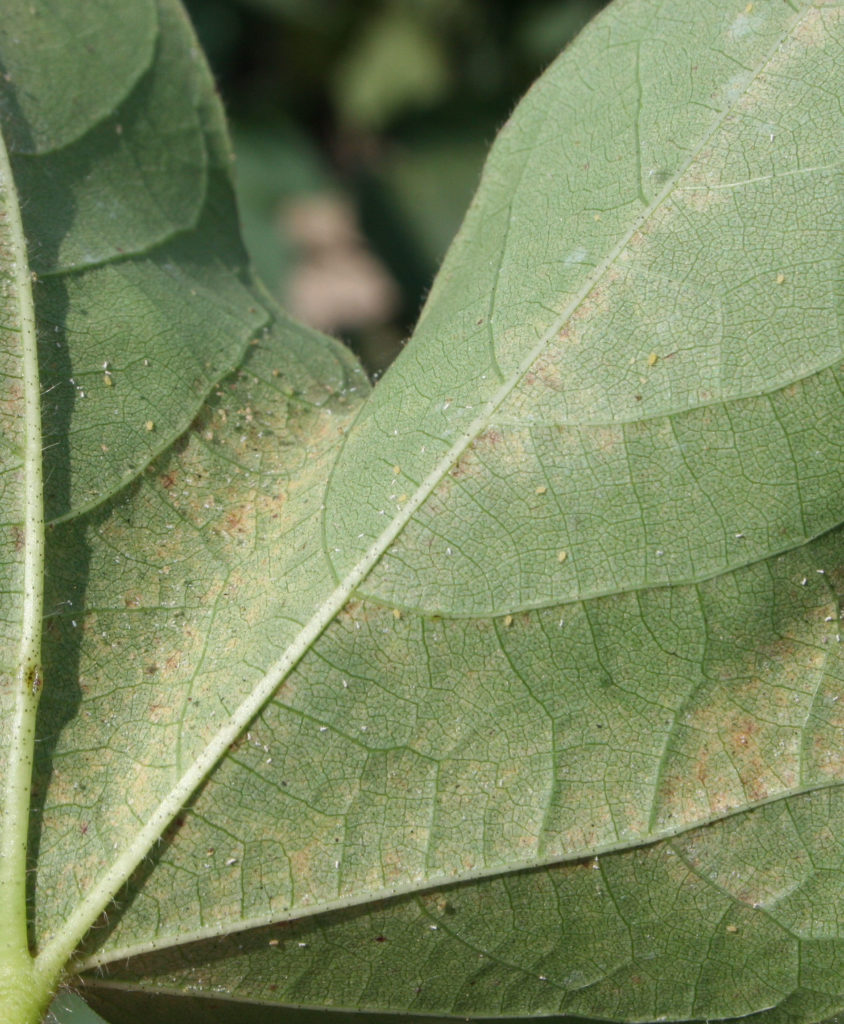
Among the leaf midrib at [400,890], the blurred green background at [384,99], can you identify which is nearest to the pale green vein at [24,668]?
the leaf midrib at [400,890]

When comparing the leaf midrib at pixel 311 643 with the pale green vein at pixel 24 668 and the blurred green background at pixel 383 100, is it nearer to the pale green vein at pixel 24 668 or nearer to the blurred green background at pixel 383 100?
the pale green vein at pixel 24 668

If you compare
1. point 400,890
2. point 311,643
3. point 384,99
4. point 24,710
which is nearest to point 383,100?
point 384,99

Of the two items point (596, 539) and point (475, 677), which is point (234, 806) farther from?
point (596, 539)

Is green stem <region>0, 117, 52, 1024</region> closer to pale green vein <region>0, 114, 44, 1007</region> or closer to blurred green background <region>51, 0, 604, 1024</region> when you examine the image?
pale green vein <region>0, 114, 44, 1007</region>

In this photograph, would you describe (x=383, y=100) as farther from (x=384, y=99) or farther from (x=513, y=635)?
(x=513, y=635)

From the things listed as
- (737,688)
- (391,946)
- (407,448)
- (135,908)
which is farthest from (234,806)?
(737,688)

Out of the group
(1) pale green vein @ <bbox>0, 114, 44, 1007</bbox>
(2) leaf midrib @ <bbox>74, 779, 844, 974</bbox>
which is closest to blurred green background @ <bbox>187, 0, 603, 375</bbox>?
(1) pale green vein @ <bbox>0, 114, 44, 1007</bbox>

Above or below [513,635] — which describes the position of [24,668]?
above
